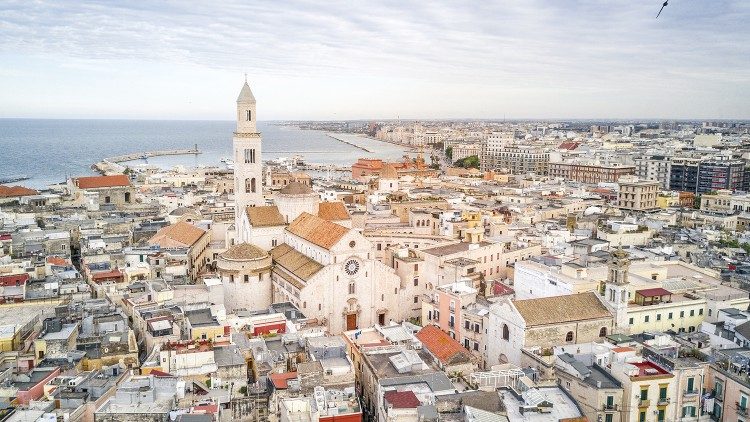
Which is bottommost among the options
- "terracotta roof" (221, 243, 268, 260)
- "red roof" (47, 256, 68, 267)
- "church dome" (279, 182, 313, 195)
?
"red roof" (47, 256, 68, 267)

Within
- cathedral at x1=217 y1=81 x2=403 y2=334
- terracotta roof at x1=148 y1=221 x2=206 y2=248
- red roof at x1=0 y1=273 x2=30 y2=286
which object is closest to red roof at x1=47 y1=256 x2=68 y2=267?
red roof at x1=0 y1=273 x2=30 y2=286

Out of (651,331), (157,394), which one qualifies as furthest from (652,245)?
(157,394)

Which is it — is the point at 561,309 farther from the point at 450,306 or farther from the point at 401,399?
the point at 401,399

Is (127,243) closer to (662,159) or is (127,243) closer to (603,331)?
(603,331)

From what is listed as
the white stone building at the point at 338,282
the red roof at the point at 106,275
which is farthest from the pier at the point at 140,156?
the white stone building at the point at 338,282

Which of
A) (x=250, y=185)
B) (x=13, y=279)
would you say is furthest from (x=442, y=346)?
(x=250, y=185)

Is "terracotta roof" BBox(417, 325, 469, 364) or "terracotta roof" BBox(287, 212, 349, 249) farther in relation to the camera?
"terracotta roof" BBox(287, 212, 349, 249)

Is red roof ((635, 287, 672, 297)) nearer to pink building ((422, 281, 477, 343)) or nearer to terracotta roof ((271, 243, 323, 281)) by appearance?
pink building ((422, 281, 477, 343))
